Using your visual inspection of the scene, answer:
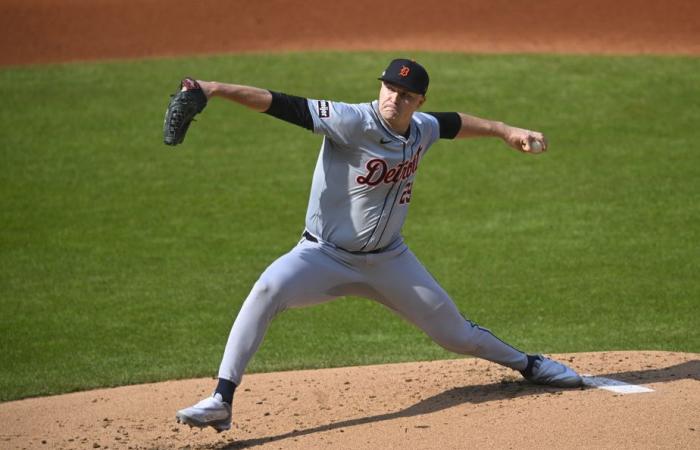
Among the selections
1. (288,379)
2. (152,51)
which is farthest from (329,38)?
(288,379)

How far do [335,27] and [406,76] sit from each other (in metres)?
Answer: 12.7

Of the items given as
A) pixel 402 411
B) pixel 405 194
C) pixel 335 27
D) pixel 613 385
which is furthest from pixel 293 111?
pixel 335 27

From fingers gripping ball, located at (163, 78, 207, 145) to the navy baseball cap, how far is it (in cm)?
97

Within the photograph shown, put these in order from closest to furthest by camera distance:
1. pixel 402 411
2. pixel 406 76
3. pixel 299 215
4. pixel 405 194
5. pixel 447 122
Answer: pixel 406 76
pixel 405 194
pixel 402 411
pixel 447 122
pixel 299 215

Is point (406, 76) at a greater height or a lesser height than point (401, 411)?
greater

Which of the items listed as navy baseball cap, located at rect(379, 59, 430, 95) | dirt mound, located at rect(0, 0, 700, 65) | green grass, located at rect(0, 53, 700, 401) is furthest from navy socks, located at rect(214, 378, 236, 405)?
dirt mound, located at rect(0, 0, 700, 65)

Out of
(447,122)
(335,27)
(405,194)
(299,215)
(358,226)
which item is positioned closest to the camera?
(358,226)

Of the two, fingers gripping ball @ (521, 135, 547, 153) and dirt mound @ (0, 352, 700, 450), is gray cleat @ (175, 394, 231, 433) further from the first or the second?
fingers gripping ball @ (521, 135, 547, 153)

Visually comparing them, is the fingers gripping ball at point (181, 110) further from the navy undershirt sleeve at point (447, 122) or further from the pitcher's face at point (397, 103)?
the navy undershirt sleeve at point (447, 122)

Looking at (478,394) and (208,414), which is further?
(478,394)

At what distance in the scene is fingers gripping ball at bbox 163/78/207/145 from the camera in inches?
177

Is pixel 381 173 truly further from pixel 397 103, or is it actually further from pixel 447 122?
pixel 447 122

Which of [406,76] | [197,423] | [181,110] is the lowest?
[197,423]

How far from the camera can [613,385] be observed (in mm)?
5531
